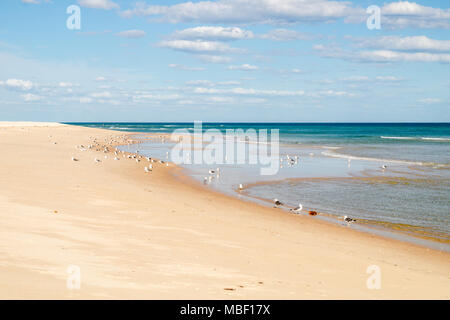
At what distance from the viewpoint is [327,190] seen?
2417 centimetres

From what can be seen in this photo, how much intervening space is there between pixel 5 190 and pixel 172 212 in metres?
5.82

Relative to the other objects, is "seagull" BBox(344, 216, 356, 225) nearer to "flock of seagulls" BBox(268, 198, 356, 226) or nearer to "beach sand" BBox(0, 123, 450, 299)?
"flock of seagulls" BBox(268, 198, 356, 226)

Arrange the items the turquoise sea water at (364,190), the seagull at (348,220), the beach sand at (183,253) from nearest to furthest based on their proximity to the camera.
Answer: the beach sand at (183,253) < the seagull at (348,220) < the turquoise sea water at (364,190)

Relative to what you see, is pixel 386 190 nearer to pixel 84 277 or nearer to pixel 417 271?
pixel 417 271

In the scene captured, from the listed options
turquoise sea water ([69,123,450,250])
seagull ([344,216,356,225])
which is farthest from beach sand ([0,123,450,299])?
turquoise sea water ([69,123,450,250])

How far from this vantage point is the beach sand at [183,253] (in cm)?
749

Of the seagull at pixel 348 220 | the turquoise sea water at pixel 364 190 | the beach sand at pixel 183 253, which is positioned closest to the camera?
the beach sand at pixel 183 253

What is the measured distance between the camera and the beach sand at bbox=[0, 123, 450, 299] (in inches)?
295

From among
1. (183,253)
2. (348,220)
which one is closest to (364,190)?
(348,220)

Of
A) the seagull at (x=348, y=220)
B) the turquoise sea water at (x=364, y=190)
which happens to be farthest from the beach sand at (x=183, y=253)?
the turquoise sea water at (x=364, y=190)

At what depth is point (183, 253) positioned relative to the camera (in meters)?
9.81

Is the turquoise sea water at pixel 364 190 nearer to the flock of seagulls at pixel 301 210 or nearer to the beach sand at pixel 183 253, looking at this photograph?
the flock of seagulls at pixel 301 210

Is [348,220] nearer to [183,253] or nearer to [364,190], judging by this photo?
[364,190]
